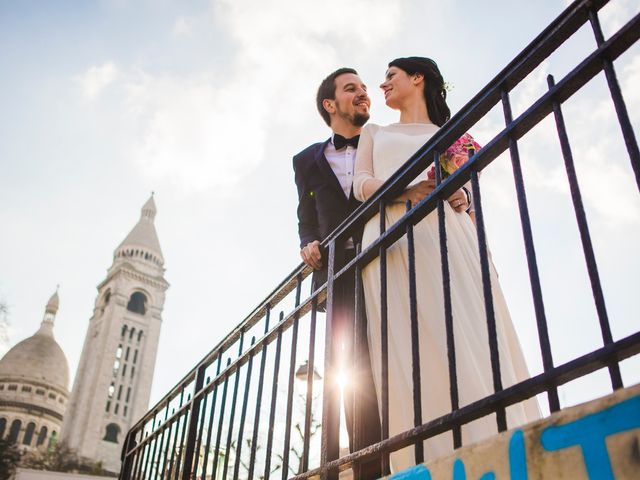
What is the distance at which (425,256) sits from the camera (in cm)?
249

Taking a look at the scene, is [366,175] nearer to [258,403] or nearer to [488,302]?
[258,403]

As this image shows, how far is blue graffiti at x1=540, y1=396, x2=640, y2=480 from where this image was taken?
3.20 feet

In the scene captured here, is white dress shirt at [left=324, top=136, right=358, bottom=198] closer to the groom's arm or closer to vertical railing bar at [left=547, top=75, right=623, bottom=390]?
the groom's arm

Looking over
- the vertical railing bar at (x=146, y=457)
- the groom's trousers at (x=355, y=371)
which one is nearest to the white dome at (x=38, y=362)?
the vertical railing bar at (x=146, y=457)

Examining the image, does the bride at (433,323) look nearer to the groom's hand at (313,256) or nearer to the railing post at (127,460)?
the groom's hand at (313,256)

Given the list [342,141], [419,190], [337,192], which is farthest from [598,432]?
[342,141]

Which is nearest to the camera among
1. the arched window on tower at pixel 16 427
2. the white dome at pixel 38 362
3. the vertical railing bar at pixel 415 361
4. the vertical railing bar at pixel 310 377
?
the vertical railing bar at pixel 415 361

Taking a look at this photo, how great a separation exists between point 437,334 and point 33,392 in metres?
70.0

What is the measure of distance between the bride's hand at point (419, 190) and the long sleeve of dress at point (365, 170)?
0.30m

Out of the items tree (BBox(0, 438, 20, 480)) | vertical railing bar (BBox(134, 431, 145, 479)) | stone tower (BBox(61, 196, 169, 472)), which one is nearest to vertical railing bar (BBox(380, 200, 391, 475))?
vertical railing bar (BBox(134, 431, 145, 479))

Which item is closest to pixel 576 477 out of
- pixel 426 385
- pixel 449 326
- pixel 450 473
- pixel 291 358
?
pixel 450 473

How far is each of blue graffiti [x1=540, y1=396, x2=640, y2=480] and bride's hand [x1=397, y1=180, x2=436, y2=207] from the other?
147 cm

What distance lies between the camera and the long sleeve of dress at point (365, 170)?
9.39ft

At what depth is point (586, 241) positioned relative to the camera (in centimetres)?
131
